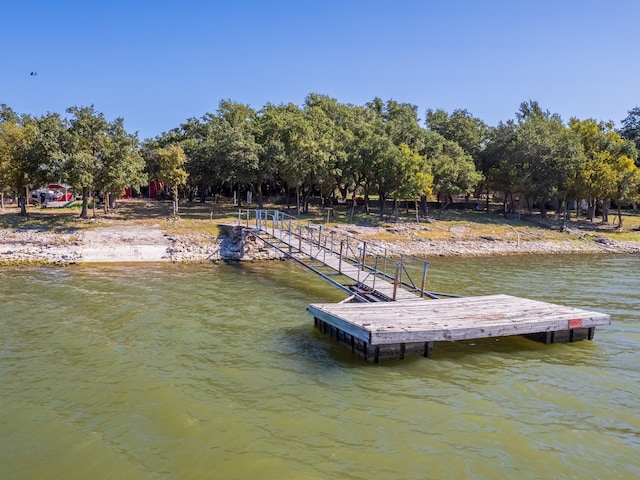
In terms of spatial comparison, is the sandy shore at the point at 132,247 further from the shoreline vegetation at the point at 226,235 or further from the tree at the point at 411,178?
the tree at the point at 411,178

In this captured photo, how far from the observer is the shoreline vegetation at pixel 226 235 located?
30844 mm

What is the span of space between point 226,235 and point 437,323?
24.3 m

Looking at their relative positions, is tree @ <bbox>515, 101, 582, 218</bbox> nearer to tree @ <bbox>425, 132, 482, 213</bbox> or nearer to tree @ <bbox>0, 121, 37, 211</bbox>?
tree @ <bbox>425, 132, 482, 213</bbox>

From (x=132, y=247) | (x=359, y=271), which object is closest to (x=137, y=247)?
(x=132, y=247)

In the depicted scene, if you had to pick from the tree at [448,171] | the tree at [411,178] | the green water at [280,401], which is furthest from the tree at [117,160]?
the tree at [448,171]

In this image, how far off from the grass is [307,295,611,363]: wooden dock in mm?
22577

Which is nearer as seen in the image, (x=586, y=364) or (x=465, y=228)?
(x=586, y=364)

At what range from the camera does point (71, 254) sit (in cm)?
2995

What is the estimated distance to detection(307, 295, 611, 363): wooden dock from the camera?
12969 mm

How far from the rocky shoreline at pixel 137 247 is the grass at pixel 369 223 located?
1.30 metres

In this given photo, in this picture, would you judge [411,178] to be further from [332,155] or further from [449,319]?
[449,319]

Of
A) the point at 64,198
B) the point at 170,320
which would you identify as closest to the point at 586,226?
the point at 170,320

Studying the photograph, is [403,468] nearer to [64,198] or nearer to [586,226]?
[586,226]

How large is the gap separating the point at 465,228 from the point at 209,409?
126ft
